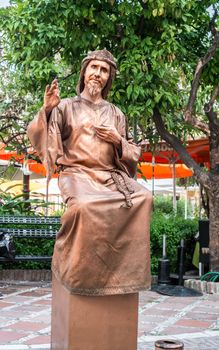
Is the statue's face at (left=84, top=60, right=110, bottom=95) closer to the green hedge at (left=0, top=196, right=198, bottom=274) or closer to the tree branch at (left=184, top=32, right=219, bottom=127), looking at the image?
the tree branch at (left=184, top=32, right=219, bottom=127)

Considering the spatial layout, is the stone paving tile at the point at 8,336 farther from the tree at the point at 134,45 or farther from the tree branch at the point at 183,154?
the tree branch at the point at 183,154

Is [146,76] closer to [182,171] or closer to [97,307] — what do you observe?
[97,307]

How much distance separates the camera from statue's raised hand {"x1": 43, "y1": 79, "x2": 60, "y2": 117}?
12.0ft

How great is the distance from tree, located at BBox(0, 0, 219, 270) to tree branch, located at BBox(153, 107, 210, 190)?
1cm

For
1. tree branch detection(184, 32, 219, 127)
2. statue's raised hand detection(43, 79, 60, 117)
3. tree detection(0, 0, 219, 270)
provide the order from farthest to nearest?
tree branch detection(184, 32, 219, 127) → tree detection(0, 0, 219, 270) → statue's raised hand detection(43, 79, 60, 117)

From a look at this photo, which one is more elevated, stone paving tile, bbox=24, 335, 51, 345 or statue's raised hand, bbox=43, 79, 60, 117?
statue's raised hand, bbox=43, 79, 60, 117

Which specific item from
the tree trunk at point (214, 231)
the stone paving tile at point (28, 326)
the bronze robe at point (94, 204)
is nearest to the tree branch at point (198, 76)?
the tree trunk at point (214, 231)

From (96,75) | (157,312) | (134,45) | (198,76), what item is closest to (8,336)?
(157,312)

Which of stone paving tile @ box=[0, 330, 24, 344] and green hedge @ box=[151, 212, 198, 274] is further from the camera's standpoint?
green hedge @ box=[151, 212, 198, 274]

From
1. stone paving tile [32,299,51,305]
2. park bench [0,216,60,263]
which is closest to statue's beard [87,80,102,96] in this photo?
stone paving tile [32,299,51,305]

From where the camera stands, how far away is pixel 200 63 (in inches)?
287

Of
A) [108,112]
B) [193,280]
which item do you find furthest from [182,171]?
[108,112]

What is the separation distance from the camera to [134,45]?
23.0 ft

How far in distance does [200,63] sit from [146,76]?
870mm
